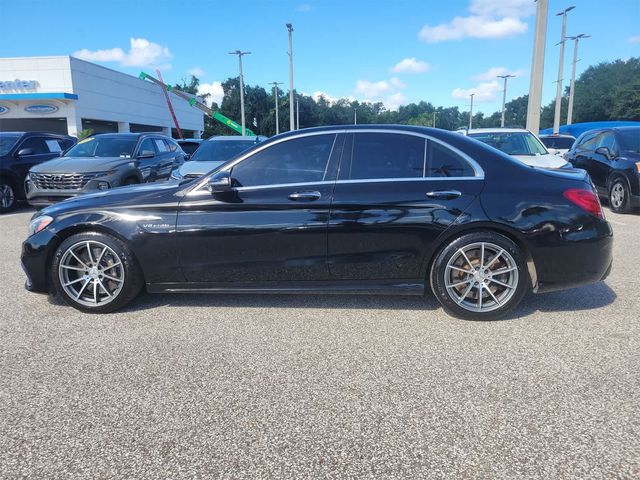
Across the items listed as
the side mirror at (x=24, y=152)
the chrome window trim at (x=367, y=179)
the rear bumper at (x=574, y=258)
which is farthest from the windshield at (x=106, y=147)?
the rear bumper at (x=574, y=258)

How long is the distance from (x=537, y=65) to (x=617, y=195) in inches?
292

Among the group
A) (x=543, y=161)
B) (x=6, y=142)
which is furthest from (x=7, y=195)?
(x=543, y=161)

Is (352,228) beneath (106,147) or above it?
beneath

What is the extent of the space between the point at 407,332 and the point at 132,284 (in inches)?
92.9

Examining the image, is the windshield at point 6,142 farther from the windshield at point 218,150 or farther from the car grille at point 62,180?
the windshield at point 218,150

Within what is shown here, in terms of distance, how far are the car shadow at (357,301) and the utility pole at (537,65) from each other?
1231 centimetres

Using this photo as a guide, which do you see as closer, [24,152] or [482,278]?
[482,278]

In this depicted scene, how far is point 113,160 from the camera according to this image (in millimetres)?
9102

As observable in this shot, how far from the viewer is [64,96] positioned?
3297 centimetres

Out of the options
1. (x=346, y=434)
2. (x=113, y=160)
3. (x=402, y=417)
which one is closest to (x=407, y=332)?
(x=402, y=417)

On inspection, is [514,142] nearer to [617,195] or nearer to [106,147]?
[617,195]

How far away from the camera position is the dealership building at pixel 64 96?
33.3 meters

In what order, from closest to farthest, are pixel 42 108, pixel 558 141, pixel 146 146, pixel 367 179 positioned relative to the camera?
pixel 367 179
pixel 146 146
pixel 558 141
pixel 42 108

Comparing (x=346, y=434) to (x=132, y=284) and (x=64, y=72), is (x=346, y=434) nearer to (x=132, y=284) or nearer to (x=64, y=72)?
(x=132, y=284)
